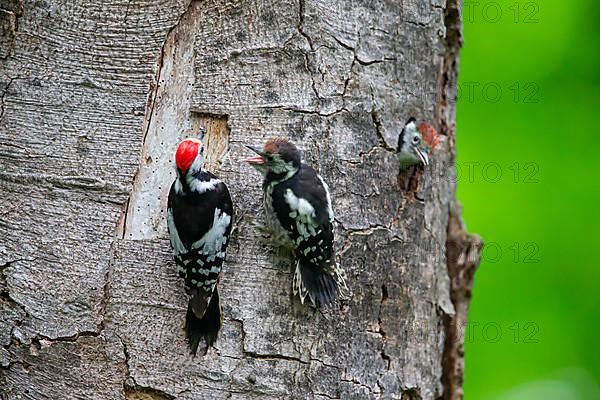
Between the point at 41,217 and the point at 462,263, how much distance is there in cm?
202

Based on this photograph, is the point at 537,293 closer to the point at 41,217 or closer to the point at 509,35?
the point at 509,35

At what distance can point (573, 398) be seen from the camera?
216 inches

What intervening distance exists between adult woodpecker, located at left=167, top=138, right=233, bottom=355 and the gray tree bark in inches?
2.9

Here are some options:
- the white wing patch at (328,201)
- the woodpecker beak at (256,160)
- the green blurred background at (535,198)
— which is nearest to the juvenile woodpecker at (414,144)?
the white wing patch at (328,201)

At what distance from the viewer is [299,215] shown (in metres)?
3.09

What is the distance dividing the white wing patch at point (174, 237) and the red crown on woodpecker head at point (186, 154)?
185 mm

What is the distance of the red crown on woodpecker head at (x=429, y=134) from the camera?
369 cm

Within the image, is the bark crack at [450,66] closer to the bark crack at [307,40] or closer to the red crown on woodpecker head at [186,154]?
the bark crack at [307,40]

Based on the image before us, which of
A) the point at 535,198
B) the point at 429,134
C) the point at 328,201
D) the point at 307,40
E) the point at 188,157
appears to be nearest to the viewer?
the point at 188,157


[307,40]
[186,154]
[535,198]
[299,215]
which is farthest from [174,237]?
[535,198]

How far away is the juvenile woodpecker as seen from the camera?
3554mm

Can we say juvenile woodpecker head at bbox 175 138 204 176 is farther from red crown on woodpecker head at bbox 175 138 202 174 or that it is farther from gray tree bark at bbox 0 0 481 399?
gray tree bark at bbox 0 0 481 399

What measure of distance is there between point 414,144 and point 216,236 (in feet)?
3.27

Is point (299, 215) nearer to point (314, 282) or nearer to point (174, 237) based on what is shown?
point (314, 282)
